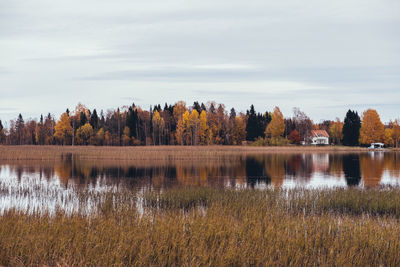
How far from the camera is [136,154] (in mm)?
59031

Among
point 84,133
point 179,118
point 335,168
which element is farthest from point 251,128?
point 335,168

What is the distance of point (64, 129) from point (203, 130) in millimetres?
40044

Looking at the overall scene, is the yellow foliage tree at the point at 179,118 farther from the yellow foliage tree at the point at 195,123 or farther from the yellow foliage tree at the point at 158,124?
the yellow foliage tree at the point at 158,124

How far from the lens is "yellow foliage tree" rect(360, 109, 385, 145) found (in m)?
109

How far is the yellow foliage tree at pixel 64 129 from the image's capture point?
10906cm

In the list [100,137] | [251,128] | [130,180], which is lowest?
[130,180]

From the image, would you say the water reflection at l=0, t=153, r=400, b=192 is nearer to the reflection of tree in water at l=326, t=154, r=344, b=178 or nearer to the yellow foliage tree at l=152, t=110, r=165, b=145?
the reflection of tree in water at l=326, t=154, r=344, b=178

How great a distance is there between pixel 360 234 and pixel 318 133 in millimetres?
138301

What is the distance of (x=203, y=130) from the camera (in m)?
106

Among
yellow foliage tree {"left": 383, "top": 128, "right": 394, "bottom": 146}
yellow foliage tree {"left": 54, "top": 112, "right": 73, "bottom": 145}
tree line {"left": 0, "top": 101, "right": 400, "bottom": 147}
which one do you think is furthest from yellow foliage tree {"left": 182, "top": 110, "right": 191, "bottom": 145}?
yellow foliage tree {"left": 383, "top": 128, "right": 394, "bottom": 146}

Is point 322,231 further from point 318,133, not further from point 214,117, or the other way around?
point 318,133

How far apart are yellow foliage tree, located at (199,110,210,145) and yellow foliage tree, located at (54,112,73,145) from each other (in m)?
38.3

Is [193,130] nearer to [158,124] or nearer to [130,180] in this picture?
[158,124]

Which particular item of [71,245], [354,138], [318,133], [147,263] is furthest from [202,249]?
[318,133]
